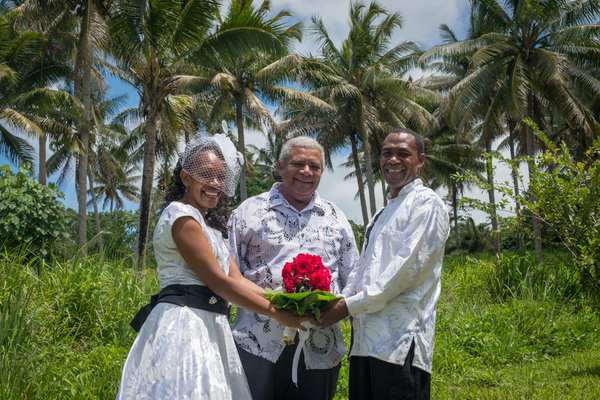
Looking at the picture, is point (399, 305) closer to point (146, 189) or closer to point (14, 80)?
point (146, 189)

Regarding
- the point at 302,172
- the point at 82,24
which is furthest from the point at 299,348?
the point at 82,24

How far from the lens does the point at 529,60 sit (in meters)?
19.8

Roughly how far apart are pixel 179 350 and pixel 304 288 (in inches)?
30.7

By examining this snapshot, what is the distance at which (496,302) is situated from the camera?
27.8 feet

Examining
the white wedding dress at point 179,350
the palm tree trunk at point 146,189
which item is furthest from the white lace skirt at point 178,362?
the palm tree trunk at point 146,189

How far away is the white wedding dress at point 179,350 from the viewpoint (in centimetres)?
238

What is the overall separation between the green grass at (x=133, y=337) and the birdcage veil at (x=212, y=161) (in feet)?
8.36

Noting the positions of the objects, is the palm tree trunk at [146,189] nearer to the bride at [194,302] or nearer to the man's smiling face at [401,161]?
the bride at [194,302]

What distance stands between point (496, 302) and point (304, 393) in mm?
6436

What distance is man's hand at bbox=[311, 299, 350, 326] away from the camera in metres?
2.83

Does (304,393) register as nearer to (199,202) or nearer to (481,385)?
(199,202)

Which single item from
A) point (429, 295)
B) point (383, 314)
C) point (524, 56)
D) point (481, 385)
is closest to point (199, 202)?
point (383, 314)

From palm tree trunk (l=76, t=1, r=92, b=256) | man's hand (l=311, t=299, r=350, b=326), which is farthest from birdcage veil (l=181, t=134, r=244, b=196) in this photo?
palm tree trunk (l=76, t=1, r=92, b=256)

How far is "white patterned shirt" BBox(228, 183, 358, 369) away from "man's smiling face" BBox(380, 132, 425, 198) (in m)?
0.55
